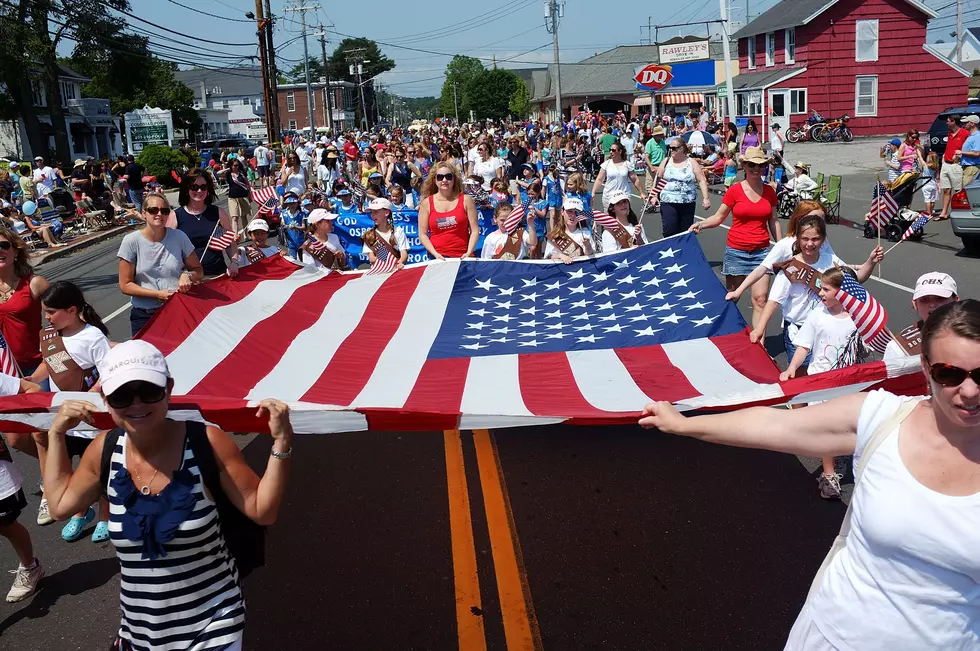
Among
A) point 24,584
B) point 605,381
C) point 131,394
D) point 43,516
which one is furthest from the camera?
point 43,516

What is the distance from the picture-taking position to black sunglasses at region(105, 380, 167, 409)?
111 inches

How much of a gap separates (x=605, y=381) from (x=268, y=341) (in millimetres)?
2468

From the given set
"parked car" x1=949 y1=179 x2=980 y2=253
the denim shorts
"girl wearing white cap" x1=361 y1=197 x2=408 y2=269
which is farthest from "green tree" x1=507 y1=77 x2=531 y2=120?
the denim shorts

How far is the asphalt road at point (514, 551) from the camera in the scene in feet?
13.9

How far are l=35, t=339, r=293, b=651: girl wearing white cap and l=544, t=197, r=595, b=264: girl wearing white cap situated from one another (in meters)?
4.94

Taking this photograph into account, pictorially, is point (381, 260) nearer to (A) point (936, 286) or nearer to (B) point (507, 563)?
(B) point (507, 563)

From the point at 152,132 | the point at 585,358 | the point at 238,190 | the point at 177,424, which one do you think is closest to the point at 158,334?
the point at 585,358

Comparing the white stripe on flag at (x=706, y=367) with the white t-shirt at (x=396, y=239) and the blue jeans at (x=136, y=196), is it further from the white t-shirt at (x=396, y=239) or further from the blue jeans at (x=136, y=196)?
the blue jeans at (x=136, y=196)

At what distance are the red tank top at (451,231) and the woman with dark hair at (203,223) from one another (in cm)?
185

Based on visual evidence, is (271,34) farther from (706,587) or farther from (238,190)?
(706,587)

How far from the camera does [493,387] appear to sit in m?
5.02

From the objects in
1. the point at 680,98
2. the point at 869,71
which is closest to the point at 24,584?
the point at 869,71

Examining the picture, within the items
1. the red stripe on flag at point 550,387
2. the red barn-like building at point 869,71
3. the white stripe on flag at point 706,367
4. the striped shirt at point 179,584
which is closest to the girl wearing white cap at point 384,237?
the red stripe on flag at point 550,387

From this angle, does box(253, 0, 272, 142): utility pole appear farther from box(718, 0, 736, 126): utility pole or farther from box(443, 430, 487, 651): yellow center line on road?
box(443, 430, 487, 651): yellow center line on road
